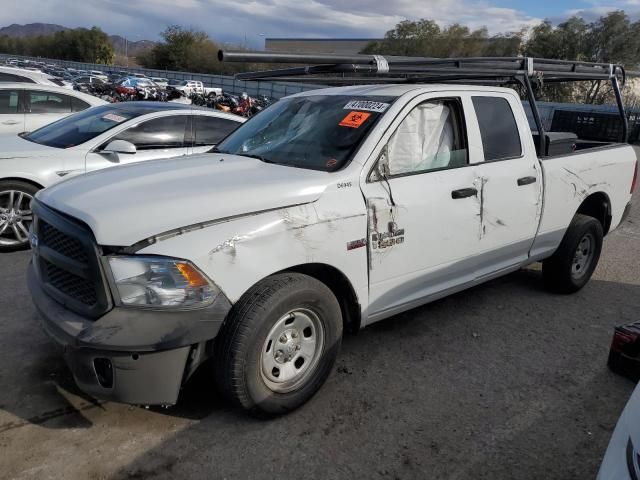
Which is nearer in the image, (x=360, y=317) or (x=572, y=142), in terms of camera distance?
(x=360, y=317)

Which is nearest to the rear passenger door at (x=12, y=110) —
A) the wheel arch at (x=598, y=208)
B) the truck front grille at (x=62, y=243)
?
the truck front grille at (x=62, y=243)

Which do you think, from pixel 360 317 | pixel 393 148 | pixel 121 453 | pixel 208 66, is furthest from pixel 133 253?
pixel 208 66

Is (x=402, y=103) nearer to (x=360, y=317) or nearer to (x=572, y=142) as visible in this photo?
(x=360, y=317)

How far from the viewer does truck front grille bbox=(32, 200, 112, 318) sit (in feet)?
8.36

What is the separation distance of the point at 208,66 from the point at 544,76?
8769cm

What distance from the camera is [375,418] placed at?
308cm

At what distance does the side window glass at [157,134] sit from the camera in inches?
242

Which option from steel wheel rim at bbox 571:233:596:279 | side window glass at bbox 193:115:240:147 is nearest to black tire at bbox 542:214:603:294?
steel wheel rim at bbox 571:233:596:279

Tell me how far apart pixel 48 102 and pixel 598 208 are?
780 cm

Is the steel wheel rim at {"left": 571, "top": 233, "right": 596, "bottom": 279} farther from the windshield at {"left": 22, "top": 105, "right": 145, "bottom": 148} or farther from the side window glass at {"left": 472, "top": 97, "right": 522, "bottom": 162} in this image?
the windshield at {"left": 22, "top": 105, "right": 145, "bottom": 148}

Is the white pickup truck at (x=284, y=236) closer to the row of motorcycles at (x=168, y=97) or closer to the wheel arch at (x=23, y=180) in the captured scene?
the wheel arch at (x=23, y=180)

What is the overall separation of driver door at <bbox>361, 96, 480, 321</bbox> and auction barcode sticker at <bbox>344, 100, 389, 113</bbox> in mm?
147

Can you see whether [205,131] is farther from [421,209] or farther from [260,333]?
[260,333]

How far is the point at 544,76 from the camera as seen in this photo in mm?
4902
